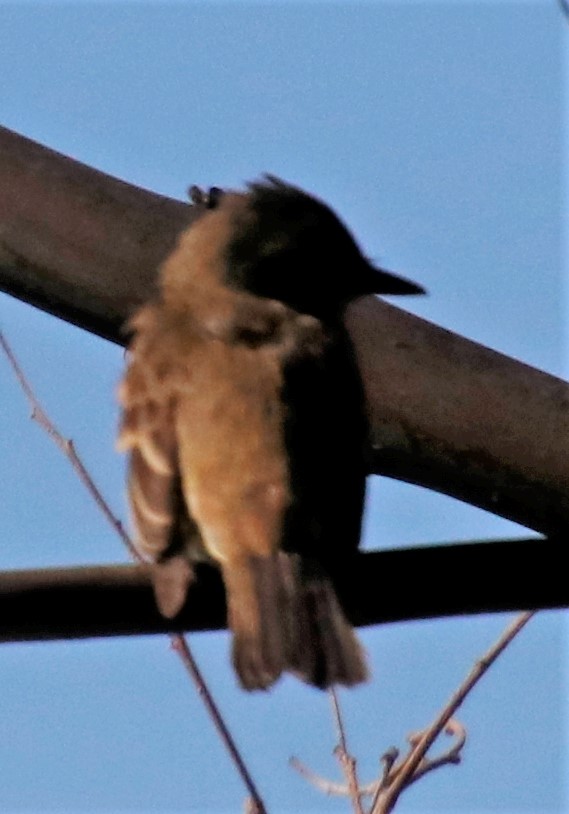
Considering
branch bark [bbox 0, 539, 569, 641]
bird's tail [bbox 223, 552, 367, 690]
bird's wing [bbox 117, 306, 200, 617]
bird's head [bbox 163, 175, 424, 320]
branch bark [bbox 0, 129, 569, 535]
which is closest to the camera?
branch bark [bbox 0, 539, 569, 641]

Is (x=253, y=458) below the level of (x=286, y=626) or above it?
above

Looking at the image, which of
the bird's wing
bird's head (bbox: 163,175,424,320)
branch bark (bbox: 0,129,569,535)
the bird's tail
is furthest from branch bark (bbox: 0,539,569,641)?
bird's head (bbox: 163,175,424,320)

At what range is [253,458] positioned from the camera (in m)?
4.59

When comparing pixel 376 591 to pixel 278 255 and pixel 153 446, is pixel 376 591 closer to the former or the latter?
pixel 153 446

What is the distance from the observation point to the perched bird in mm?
4312

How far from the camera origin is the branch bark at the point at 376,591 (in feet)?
10.8

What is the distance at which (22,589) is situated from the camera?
3277mm

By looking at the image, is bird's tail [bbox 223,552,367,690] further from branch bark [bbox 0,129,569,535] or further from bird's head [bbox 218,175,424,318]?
bird's head [bbox 218,175,424,318]

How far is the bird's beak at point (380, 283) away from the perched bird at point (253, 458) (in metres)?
0.25

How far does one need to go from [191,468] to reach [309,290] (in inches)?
49.2

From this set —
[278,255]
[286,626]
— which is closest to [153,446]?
[286,626]

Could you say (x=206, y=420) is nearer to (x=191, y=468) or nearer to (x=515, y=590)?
(x=191, y=468)

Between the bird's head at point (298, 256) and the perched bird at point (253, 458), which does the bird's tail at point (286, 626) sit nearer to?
the perched bird at point (253, 458)

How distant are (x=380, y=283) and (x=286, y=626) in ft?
6.02
